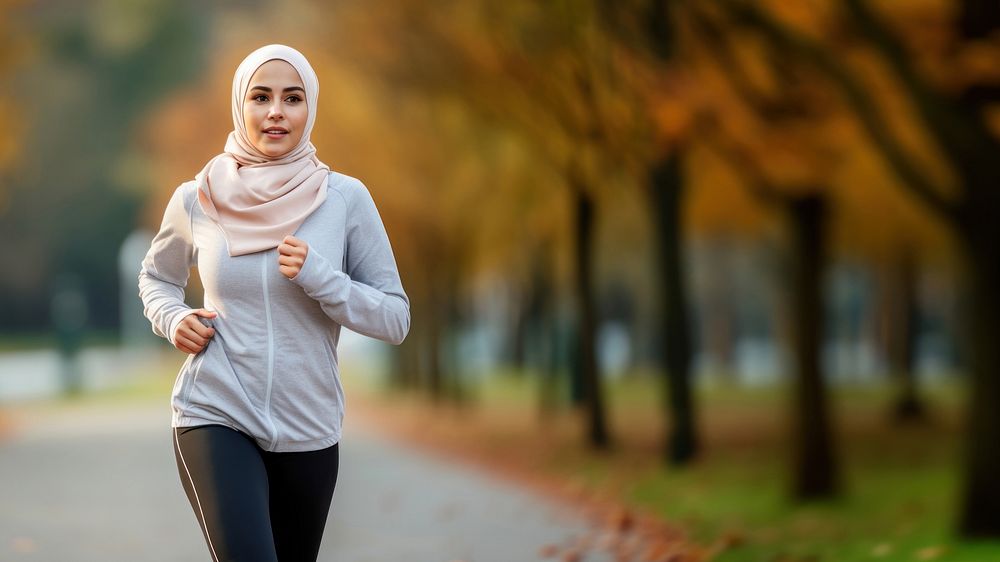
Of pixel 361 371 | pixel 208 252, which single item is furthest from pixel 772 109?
pixel 361 371

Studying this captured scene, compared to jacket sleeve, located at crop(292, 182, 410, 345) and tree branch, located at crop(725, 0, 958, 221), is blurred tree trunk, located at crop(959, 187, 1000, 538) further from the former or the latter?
jacket sleeve, located at crop(292, 182, 410, 345)

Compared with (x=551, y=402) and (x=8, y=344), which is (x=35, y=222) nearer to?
(x=8, y=344)

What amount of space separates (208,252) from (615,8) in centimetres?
1150

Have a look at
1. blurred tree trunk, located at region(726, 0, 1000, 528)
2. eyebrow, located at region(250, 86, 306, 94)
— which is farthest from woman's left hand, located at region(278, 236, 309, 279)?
blurred tree trunk, located at region(726, 0, 1000, 528)

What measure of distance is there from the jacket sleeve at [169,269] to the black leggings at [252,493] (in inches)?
12.7

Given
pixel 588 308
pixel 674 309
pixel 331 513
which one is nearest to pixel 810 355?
pixel 674 309

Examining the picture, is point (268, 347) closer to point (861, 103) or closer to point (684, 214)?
point (861, 103)

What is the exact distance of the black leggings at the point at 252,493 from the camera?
377cm

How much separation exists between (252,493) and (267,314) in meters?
0.49

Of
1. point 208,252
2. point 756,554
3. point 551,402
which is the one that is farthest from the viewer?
point 551,402

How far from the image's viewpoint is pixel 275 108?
3.89m

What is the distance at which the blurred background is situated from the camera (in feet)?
30.9

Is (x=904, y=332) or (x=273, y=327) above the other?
(x=273, y=327)

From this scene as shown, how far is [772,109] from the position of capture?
1234cm
